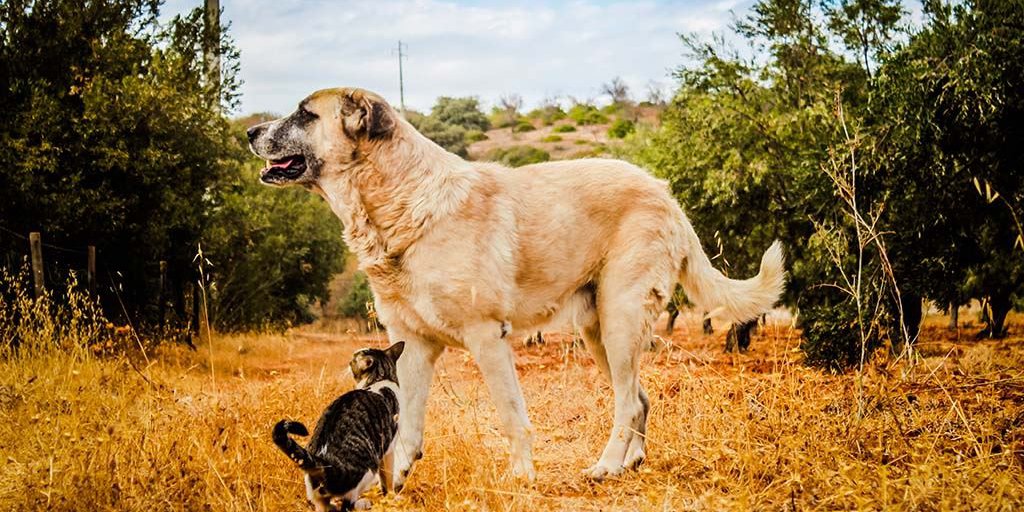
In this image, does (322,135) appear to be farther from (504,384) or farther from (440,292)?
(504,384)

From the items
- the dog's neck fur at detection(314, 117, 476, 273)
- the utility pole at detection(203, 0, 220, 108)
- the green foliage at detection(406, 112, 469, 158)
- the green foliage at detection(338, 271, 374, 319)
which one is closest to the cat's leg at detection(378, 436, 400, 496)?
the dog's neck fur at detection(314, 117, 476, 273)

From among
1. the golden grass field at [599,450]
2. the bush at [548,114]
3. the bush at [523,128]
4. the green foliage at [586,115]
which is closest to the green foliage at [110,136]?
the golden grass field at [599,450]

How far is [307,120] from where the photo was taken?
510 cm

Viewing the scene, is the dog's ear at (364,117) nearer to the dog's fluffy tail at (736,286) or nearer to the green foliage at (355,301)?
the dog's fluffy tail at (736,286)

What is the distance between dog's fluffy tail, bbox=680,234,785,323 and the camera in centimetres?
595

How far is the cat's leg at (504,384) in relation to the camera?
16.2ft

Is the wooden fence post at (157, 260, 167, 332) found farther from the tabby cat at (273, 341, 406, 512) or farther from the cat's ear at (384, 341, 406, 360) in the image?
the tabby cat at (273, 341, 406, 512)

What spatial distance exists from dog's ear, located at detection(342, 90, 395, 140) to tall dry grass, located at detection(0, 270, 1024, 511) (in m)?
1.66

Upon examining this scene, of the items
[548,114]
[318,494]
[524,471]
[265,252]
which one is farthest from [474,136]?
[318,494]

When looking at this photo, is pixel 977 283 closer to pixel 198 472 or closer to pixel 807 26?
pixel 807 26

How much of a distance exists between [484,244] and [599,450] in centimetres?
212

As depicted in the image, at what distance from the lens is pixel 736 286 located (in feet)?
19.7

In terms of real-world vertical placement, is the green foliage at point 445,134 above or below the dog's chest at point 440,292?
above

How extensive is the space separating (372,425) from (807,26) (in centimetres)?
1599
